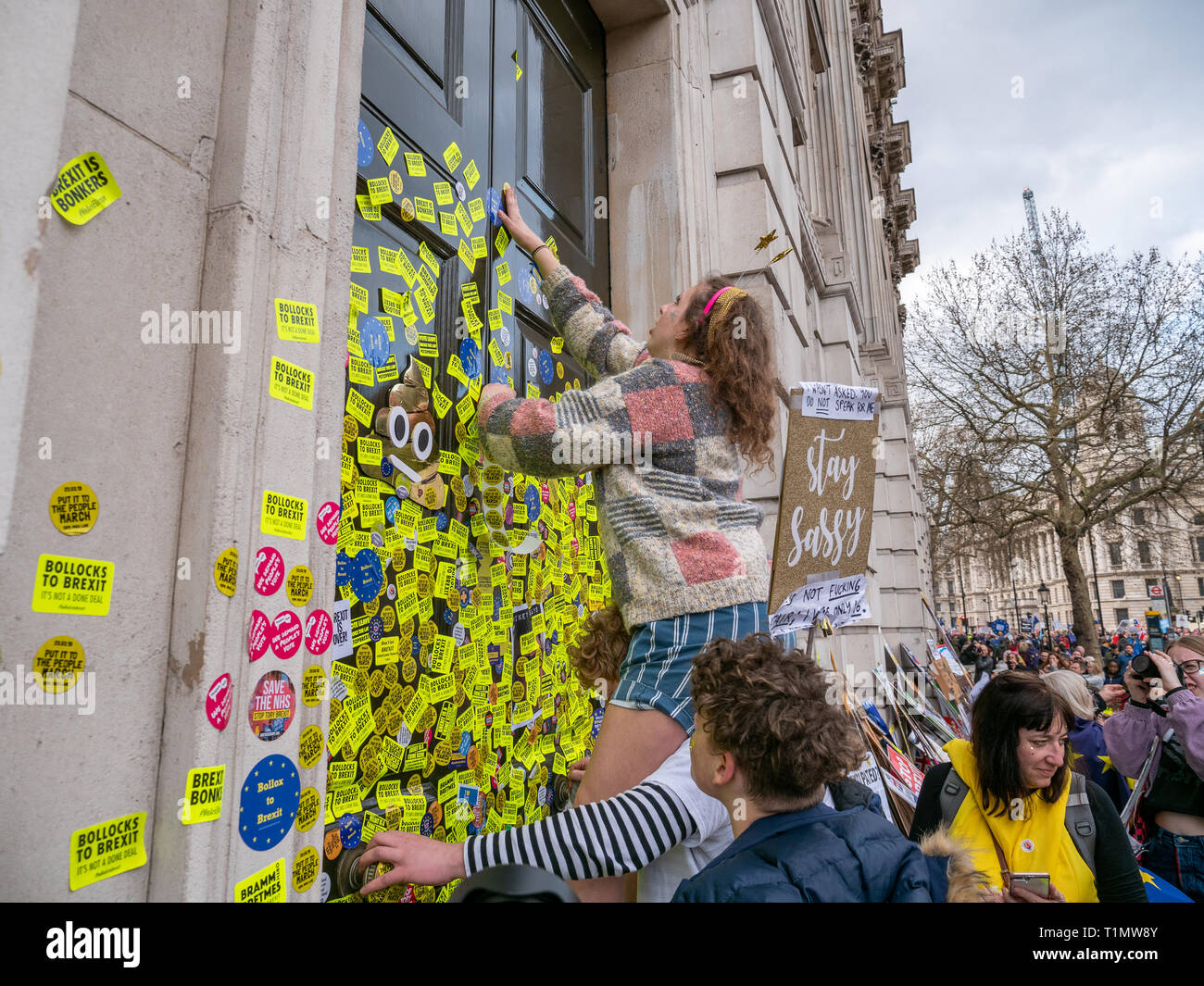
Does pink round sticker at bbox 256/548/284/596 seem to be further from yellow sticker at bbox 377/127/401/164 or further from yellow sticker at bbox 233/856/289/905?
yellow sticker at bbox 377/127/401/164

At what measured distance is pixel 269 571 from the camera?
1.38 metres

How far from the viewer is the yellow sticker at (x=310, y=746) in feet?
4.75

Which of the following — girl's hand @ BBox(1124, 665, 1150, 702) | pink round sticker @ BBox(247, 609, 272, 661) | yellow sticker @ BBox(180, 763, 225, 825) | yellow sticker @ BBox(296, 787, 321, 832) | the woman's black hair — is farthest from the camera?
girl's hand @ BBox(1124, 665, 1150, 702)

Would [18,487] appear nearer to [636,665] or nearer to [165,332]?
[165,332]

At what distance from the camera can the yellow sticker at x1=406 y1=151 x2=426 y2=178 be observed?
241 cm

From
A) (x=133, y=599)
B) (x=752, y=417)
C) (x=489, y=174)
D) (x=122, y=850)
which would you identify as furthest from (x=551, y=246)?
(x=122, y=850)

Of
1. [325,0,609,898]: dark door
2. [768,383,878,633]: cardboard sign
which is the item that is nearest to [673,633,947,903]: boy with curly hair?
[325,0,609,898]: dark door

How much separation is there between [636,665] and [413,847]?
67 cm

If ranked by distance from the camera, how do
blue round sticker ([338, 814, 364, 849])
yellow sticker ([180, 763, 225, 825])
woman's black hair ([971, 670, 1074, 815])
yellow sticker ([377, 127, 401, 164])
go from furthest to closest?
1. woman's black hair ([971, 670, 1074, 815])
2. yellow sticker ([377, 127, 401, 164])
3. blue round sticker ([338, 814, 364, 849])
4. yellow sticker ([180, 763, 225, 825])

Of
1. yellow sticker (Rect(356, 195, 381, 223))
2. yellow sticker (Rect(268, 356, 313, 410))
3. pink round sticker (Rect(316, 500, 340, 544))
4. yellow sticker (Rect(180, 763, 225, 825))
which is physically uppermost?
yellow sticker (Rect(356, 195, 381, 223))

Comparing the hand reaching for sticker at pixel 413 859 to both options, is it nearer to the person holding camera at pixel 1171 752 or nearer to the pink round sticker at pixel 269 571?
the pink round sticker at pixel 269 571

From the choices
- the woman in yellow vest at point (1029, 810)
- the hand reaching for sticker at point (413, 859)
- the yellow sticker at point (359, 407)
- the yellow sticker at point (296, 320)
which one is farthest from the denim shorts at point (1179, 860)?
the yellow sticker at point (296, 320)

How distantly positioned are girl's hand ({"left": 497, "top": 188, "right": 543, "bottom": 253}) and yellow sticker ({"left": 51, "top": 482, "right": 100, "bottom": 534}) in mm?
1990

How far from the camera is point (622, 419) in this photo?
206cm
